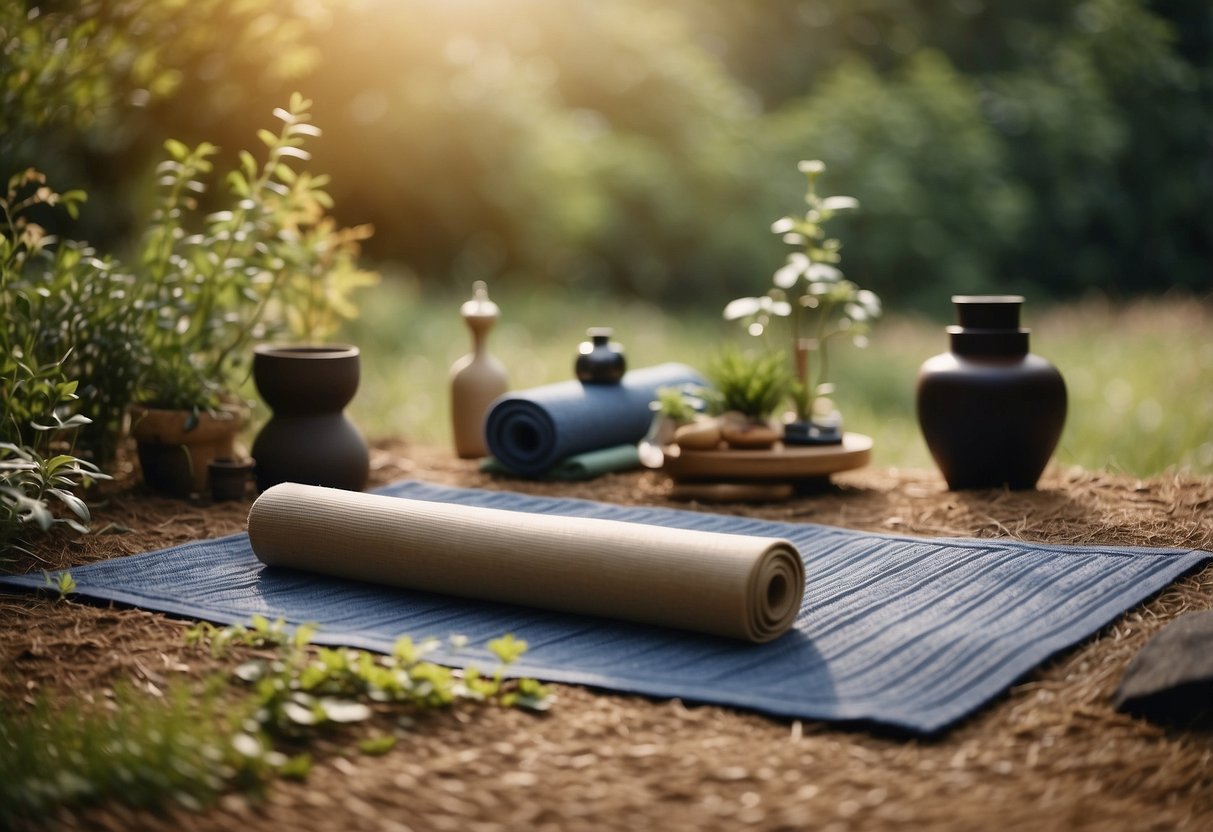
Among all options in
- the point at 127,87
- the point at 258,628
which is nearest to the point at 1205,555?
the point at 258,628

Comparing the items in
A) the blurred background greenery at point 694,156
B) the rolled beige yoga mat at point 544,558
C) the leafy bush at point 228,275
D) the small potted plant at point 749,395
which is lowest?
the rolled beige yoga mat at point 544,558

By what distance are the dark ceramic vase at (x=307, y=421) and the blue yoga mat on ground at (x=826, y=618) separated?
18.7 inches

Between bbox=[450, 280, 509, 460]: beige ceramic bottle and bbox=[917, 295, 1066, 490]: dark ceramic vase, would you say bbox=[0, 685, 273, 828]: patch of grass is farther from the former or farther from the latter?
bbox=[450, 280, 509, 460]: beige ceramic bottle

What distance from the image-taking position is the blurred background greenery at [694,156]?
6379 millimetres

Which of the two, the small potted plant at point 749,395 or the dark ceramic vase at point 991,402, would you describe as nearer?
the dark ceramic vase at point 991,402

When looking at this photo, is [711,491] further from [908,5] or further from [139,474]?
[908,5]

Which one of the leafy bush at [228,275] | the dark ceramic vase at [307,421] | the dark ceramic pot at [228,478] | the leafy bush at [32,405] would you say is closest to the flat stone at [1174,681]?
the leafy bush at [32,405]

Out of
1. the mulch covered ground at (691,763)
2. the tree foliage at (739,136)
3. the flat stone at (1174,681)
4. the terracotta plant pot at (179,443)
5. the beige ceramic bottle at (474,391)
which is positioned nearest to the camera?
the mulch covered ground at (691,763)

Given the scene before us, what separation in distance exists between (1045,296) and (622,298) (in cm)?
657

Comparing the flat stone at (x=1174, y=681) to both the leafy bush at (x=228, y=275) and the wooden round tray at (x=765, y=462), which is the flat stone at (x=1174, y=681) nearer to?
the wooden round tray at (x=765, y=462)

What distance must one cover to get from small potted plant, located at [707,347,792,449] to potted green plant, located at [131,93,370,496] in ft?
4.94

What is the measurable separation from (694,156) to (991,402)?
35.7ft

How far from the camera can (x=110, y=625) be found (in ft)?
9.39

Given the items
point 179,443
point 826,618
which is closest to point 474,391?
point 179,443
